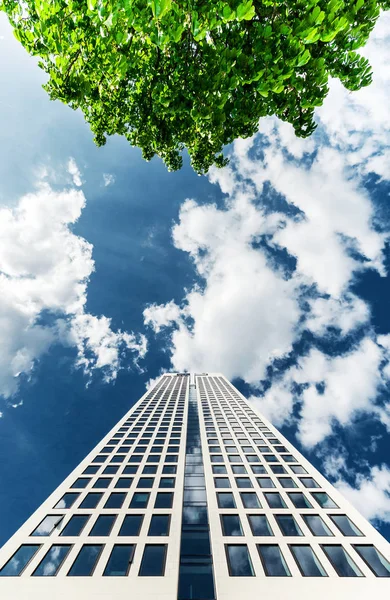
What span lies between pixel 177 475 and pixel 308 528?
10829mm

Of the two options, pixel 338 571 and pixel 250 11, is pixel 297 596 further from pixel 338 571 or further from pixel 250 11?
pixel 250 11

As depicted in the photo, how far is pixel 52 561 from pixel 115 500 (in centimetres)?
542

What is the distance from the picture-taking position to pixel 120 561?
1288 centimetres

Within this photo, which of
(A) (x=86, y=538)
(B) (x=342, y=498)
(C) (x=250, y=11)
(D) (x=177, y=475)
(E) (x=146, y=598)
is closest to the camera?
(C) (x=250, y=11)

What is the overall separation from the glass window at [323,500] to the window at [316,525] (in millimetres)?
1647

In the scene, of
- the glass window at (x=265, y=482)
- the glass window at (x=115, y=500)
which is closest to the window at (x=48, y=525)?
the glass window at (x=115, y=500)

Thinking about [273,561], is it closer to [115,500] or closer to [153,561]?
[153,561]

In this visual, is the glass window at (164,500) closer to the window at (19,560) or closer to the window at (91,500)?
the window at (91,500)

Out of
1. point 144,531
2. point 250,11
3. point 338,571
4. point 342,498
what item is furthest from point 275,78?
point 342,498

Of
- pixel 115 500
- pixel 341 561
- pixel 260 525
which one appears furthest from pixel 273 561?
pixel 115 500

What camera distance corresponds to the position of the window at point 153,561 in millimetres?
12047

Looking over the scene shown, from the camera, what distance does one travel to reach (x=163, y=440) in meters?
28.7

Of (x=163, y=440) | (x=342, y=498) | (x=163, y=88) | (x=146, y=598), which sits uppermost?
(x=163, y=88)

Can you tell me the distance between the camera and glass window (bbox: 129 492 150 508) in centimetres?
1722
